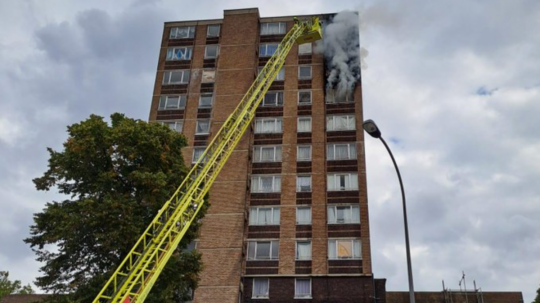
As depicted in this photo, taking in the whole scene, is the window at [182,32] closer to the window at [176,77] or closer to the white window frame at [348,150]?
the window at [176,77]

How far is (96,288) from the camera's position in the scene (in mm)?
22938

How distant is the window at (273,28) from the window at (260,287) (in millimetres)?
24511

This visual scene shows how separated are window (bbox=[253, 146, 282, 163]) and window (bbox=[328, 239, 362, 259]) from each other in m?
9.10

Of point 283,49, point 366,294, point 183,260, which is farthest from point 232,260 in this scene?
point 283,49

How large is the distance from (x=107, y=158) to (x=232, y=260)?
53.6 ft

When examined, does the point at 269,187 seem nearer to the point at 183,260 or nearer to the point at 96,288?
the point at 183,260

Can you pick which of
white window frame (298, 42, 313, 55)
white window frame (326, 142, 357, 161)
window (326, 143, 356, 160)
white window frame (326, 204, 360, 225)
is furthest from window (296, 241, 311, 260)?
white window frame (298, 42, 313, 55)

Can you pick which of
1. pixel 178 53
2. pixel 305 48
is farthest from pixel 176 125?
pixel 305 48

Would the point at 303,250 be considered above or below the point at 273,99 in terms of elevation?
below

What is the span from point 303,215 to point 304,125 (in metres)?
8.53

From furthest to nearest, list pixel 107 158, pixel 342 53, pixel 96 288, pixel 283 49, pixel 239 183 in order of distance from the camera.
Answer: pixel 342 53 < pixel 283 49 < pixel 239 183 < pixel 107 158 < pixel 96 288

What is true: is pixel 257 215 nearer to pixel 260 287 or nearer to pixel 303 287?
pixel 260 287

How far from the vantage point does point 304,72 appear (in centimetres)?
4719

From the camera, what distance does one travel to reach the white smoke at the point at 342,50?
45.8m
